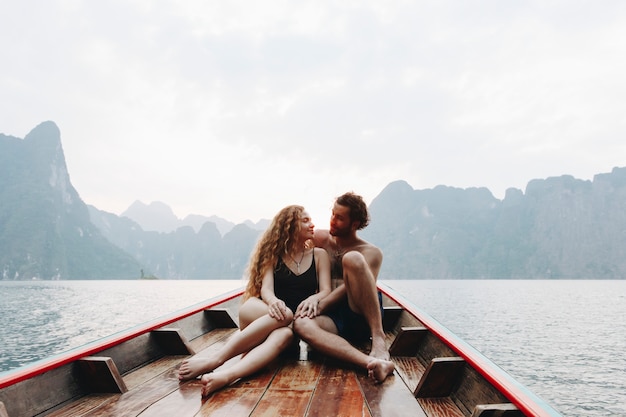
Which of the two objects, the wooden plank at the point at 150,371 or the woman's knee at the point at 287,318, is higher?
the woman's knee at the point at 287,318

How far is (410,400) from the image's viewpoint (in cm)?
222

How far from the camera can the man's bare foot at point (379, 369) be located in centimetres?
247

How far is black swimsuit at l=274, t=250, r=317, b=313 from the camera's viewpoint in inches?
123

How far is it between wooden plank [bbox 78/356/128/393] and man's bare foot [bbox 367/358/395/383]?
1347mm

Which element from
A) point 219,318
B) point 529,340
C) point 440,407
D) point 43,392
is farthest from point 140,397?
point 529,340

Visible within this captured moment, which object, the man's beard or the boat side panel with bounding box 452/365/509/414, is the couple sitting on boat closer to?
the man's beard

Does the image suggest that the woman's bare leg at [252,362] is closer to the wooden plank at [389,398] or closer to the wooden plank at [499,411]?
the wooden plank at [389,398]

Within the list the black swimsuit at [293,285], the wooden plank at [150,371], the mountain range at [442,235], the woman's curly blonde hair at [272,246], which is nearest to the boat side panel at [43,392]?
the wooden plank at [150,371]

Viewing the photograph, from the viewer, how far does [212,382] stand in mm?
2279

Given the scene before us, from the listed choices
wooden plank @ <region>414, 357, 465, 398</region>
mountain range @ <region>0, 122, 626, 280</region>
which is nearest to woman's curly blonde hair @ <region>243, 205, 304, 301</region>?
wooden plank @ <region>414, 357, 465, 398</region>

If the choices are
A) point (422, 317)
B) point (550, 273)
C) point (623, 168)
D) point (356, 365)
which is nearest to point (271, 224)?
point (356, 365)

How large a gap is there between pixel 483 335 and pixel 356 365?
98.2ft

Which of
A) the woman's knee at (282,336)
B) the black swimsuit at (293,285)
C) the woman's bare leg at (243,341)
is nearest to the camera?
the woman's bare leg at (243,341)

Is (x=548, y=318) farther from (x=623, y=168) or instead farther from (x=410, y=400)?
(x=623, y=168)
